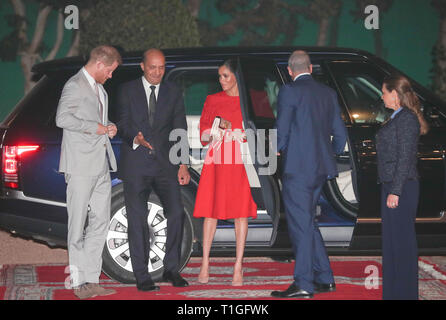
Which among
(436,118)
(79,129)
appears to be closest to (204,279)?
(79,129)

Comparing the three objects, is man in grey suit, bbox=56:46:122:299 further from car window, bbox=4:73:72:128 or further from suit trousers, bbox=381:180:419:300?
suit trousers, bbox=381:180:419:300

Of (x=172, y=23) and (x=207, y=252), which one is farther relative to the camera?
(x=172, y=23)

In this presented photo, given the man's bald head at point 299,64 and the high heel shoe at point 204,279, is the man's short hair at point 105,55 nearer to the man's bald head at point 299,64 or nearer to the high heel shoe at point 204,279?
the man's bald head at point 299,64

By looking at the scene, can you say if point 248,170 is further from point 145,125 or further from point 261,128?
point 145,125

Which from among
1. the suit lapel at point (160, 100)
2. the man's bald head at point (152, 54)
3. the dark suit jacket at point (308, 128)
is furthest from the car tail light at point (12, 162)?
the dark suit jacket at point (308, 128)

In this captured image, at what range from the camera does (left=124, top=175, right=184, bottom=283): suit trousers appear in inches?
256

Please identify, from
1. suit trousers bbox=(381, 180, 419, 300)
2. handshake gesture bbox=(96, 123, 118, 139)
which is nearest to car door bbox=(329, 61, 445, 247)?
suit trousers bbox=(381, 180, 419, 300)

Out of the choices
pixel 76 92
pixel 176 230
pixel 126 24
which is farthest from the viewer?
pixel 126 24

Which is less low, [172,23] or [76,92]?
[172,23]

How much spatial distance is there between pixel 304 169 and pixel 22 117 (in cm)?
236
